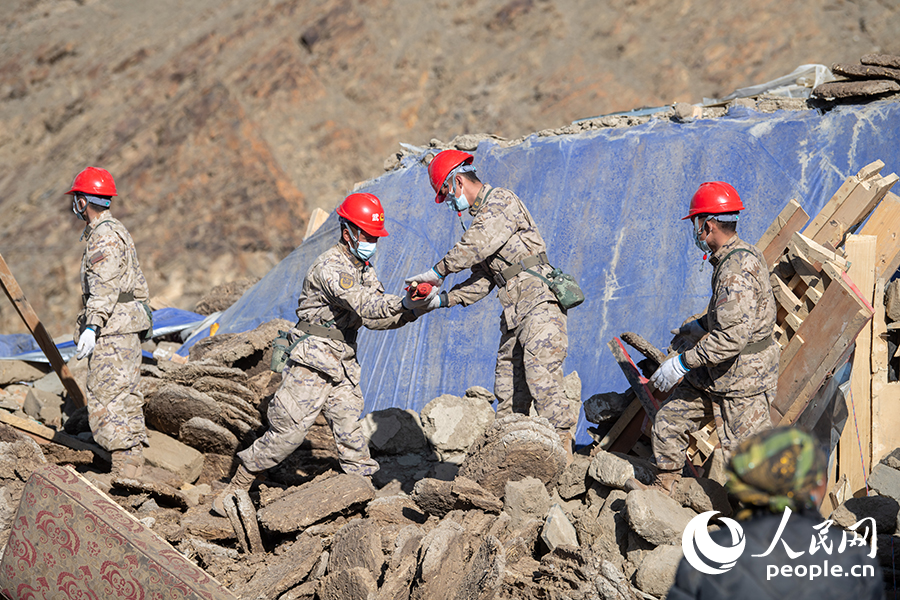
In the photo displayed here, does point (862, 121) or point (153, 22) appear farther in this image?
point (153, 22)

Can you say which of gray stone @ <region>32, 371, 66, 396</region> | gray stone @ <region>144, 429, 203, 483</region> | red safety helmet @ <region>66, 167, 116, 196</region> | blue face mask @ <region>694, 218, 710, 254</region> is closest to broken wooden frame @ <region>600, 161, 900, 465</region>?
blue face mask @ <region>694, 218, 710, 254</region>

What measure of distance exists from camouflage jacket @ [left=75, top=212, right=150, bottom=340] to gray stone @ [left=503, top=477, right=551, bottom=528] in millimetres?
3063

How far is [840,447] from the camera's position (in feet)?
14.9

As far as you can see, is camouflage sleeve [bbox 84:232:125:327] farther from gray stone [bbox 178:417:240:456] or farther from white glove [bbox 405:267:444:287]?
white glove [bbox 405:267:444:287]

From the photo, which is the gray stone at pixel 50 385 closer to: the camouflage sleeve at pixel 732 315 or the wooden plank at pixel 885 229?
the camouflage sleeve at pixel 732 315

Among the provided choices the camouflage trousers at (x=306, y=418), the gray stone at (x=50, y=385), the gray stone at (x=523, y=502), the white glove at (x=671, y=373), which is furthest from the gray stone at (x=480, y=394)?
the gray stone at (x=50, y=385)

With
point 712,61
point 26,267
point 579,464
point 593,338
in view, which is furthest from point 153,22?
point 579,464

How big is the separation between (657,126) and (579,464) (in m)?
4.02

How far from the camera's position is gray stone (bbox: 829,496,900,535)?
3.56 meters

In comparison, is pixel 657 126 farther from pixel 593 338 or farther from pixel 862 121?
pixel 593 338

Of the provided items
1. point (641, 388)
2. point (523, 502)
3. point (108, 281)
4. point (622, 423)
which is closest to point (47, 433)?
point (108, 281)

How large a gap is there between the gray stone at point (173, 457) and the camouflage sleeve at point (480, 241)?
2667 millimetres

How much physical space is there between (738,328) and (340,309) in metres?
2.57

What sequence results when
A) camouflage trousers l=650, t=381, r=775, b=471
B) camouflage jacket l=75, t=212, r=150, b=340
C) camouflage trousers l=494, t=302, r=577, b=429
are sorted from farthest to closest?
1. camouflage jacket l=75, t=212, r=150, b=340
2. camouflage trousers l=494, t=302, r=577, b=429
3. camouflage trousers l=650, t=381, r=775, b=471
